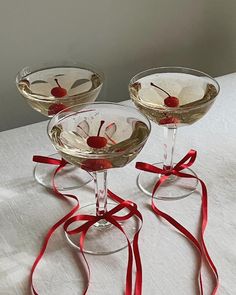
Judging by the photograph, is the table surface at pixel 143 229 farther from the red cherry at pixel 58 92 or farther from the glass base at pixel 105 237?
the red cherry at pixel 58 92

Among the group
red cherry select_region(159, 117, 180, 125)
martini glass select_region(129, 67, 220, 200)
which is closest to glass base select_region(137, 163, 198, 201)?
Answer: martini glass select_region(129, 67, 220, 200)

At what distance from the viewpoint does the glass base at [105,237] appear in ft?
2.47

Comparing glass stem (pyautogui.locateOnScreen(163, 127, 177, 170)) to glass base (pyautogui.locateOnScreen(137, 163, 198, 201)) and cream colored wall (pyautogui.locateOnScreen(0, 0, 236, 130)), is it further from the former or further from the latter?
cream colored wall (pyautogui.locateOnScreen(0, 0, 236, 130))

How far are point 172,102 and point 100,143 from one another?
16 cm

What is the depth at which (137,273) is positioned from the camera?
693 millimetres

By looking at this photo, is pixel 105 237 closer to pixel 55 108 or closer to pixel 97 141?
pixel 97 141

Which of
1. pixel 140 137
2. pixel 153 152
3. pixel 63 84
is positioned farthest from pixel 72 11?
pixel 140 137

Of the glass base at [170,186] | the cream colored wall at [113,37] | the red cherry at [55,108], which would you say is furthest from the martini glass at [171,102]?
the cream colored wall at [113,37]

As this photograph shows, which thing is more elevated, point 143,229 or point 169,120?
point 169,120

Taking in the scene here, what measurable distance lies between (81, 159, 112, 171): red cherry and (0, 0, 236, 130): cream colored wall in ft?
2.00

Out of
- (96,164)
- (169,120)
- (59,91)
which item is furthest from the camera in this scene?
(59,91)

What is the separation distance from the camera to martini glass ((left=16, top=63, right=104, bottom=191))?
0.90 meters

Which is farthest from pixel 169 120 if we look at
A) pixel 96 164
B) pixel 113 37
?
pixel 113 37

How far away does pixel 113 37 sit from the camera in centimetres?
135
